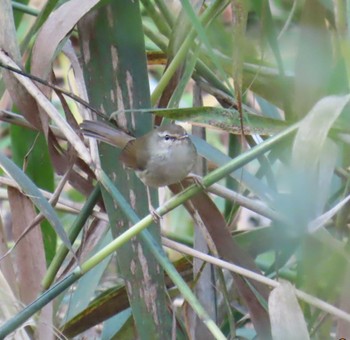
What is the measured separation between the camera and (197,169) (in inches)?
73.5

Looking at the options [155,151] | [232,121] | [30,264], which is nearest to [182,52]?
[232,121]

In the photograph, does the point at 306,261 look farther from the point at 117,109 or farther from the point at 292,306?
the point at 117,109

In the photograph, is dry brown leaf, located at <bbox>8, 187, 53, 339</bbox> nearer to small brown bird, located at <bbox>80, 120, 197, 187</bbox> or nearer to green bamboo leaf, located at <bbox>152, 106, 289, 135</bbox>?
small brown bird, located at <bbox>80, 120, 197, 187</bbox>

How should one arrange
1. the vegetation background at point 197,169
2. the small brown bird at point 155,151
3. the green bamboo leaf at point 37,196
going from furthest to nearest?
the small brown bird at point 155,151, the green bamboo leaf at point 37,196, the vegetation background at point 197,169

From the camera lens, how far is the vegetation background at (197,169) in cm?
121

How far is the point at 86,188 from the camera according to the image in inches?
69.1

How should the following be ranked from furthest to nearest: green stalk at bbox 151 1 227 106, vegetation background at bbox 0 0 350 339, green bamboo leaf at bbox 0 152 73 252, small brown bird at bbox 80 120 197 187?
small brown bird at bbox 80 120 197 187, green stalk at bbox 151 1 227 106, green bamboo leaf at bbox 0 152 73 252, vegetation background at bbox 0 0 350 339

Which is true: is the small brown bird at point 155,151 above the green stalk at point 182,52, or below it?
below

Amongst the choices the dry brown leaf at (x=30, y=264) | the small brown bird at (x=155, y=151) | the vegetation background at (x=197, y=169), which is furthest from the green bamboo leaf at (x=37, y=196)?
the dry brown leaf at (x=30, y=264)

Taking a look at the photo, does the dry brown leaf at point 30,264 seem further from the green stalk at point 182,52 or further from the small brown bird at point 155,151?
the green stalk at point 182,52

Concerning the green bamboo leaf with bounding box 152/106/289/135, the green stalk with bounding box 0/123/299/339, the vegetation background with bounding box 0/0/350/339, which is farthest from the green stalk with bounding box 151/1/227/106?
the green stalk with bounding box 0/123/299/339

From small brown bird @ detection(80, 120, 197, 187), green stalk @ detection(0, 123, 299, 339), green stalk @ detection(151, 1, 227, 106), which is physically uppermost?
A: green stalk @ detection(151, 1, 227, 106)

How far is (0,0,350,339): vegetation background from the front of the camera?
121 cm

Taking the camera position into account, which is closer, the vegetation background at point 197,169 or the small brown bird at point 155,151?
the vegetation background at point 197,169
